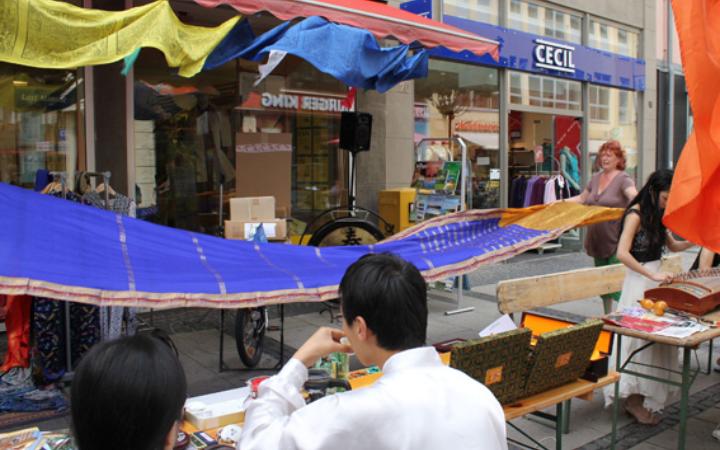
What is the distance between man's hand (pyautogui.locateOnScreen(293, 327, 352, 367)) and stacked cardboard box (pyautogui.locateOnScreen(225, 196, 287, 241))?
190 inches

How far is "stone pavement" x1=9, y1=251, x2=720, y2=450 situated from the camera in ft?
15.0

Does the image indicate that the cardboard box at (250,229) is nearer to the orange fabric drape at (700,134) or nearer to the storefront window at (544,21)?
the orange fabric drape at (700,134)

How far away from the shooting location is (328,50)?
6.47 metres

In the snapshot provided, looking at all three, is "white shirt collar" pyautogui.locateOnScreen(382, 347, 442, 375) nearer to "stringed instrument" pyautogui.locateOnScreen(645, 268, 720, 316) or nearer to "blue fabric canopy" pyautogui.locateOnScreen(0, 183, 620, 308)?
"blue fabric canopy" pyautogui.locateOnScreen(0, 183, 620, 308)

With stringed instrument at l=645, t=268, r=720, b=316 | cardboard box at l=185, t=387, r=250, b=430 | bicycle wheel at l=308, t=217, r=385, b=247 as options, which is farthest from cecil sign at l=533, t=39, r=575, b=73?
cardboard box at l=185, t=387, r=250, b=430

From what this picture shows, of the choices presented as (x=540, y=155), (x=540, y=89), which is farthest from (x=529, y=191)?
(x=540, y=89)

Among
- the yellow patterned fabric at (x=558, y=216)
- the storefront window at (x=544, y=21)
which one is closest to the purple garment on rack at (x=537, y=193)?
the storefront window at (x=544, y=21)

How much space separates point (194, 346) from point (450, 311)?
305cm

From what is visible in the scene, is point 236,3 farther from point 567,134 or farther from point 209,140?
point 567,134

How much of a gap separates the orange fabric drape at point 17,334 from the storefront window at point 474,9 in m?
7.74

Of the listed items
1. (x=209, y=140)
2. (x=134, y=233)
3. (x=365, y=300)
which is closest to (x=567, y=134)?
(x=209, y=140)

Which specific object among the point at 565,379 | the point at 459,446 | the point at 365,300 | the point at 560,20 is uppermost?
the point at 560,20

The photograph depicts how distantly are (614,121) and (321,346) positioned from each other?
45.5ft

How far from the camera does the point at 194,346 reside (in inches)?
260
